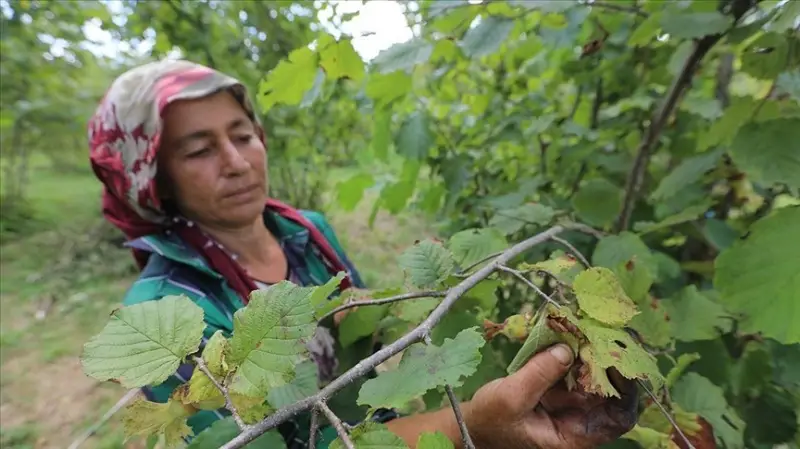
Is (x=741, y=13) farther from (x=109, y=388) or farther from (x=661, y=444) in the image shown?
(x=109, y=388)

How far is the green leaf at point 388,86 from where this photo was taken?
1.21 m

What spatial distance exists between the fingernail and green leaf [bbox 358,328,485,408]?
0.11 m

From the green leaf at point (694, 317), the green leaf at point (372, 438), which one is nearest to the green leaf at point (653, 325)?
the green leaf at point (694, 317)

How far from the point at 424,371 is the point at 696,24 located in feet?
2.66

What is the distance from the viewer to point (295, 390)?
75 cm

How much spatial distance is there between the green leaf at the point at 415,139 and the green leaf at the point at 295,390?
0.86 m

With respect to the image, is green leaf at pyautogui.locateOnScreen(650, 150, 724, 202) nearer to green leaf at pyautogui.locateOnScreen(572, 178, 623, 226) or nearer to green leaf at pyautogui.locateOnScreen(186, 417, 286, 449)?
green leaf at pyautogui.locateOnScreen(572, 178, 623, 226)

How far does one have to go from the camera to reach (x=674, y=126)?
4.93 ft

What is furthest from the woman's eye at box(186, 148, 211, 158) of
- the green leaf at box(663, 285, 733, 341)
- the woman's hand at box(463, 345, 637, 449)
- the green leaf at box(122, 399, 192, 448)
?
the green leaf at box(663, 285, 733, 341)

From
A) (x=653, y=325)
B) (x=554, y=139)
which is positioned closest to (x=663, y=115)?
(x=653, y=325)

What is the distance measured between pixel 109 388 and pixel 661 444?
339 cm

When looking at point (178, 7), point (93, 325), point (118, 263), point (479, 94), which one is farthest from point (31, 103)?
point (479, 94)

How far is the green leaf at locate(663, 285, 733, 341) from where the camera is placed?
864 millimetres

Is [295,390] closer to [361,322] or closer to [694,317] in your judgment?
[361,322]
